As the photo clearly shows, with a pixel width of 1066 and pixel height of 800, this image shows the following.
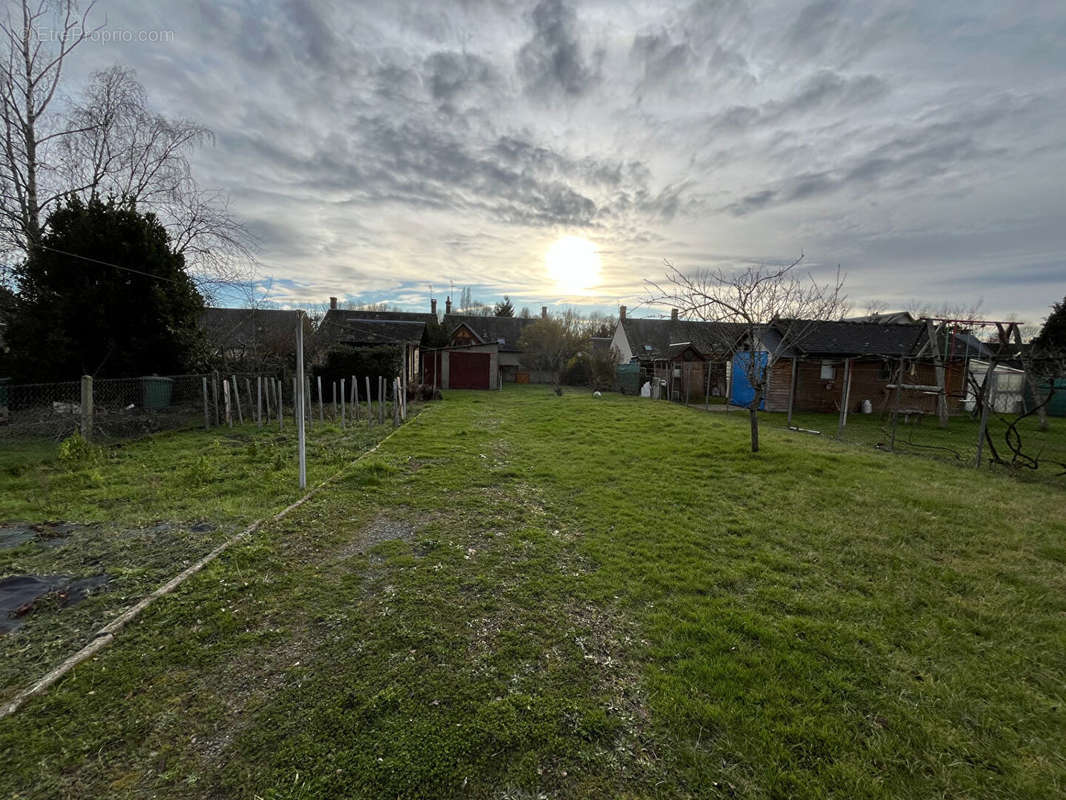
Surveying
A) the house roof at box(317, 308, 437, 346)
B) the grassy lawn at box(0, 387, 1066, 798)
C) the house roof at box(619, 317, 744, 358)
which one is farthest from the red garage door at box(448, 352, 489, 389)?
the grassy lawn at box(0, 387, 1066, 798)

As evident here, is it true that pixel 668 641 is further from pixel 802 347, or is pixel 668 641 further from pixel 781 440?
pixel 802 347

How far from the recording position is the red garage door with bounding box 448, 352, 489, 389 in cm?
2791

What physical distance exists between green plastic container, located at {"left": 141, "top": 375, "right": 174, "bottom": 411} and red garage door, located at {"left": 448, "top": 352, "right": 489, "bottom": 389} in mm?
17271

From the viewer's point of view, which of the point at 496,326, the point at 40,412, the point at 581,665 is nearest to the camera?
the point at 581,665

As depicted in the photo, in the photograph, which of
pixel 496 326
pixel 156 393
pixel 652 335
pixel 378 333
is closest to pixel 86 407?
pixel 156 393

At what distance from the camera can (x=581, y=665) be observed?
2.80 meters

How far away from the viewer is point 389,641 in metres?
2.97

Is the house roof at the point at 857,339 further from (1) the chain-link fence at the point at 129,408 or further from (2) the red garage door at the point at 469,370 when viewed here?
(2) the red garage door at the point at 469,370

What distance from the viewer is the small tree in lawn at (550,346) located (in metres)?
32.1

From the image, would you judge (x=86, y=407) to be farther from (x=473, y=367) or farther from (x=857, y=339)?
(x=857, y=339)

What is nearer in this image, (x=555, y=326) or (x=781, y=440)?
(x=781, y=440)

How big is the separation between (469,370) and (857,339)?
66.7 feet

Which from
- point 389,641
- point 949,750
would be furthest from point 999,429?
point 389,641

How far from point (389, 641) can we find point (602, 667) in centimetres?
143
